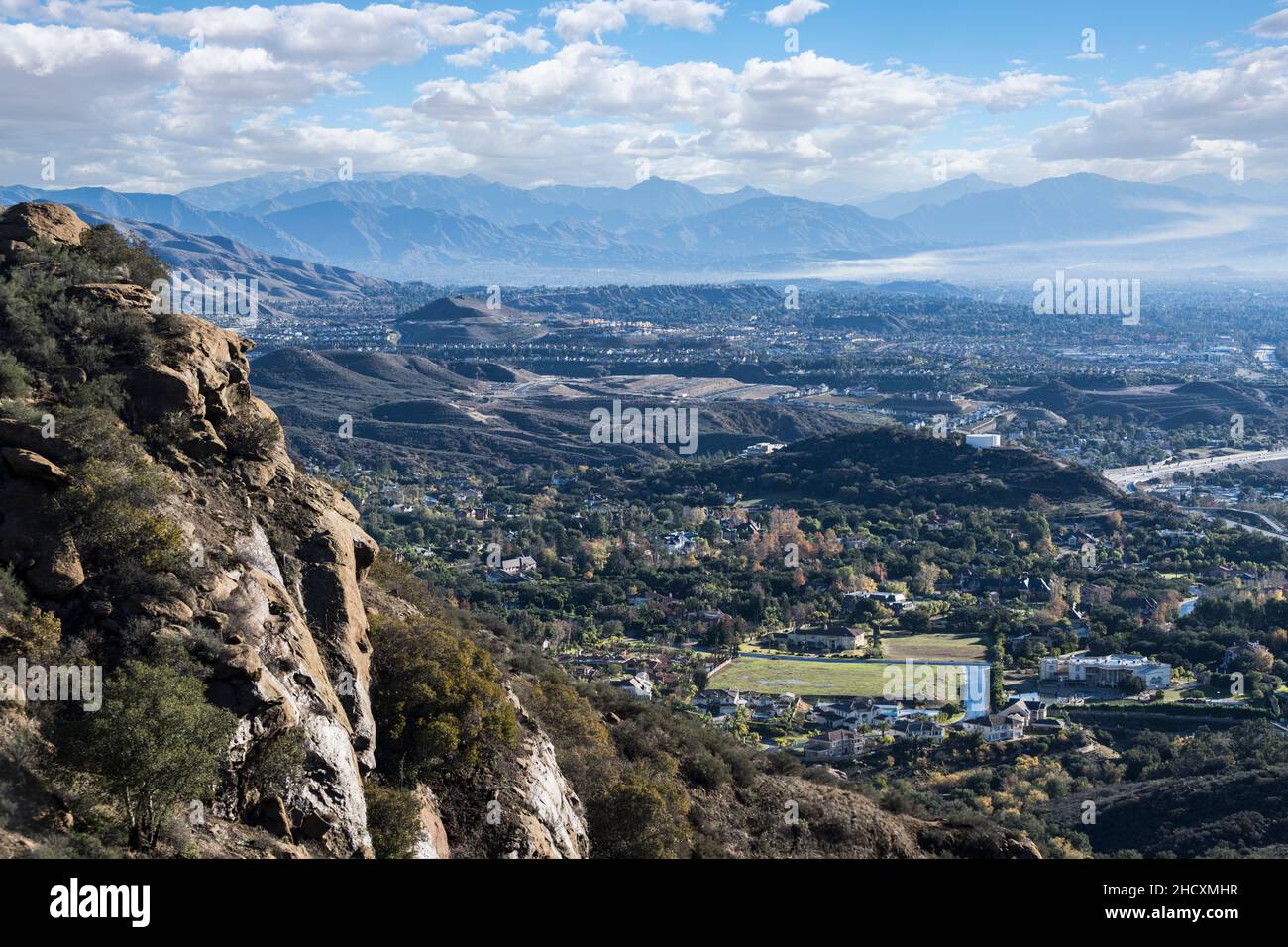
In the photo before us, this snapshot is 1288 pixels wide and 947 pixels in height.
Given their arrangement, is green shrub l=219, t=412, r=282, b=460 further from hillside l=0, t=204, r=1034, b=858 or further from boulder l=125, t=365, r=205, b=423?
boulder l=125, t=365, r=205, b=423

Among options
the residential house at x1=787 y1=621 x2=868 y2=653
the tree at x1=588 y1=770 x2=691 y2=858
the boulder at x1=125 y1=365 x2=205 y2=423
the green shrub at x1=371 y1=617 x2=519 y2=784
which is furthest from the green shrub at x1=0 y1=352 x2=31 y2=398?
the residential house at x1=787 y1=621 x2=868 y2=653

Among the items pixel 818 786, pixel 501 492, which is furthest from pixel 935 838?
pixel 501 492

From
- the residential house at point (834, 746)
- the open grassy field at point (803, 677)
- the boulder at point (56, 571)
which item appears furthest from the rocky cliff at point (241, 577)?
the open grassy field at point (803, 677)

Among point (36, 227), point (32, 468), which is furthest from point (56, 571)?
point (36, 227)

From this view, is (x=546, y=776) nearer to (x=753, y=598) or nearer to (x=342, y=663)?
(x=342, y=663)

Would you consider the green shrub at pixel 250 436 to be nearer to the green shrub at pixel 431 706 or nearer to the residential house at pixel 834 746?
the green shrub at pixel 431 706
